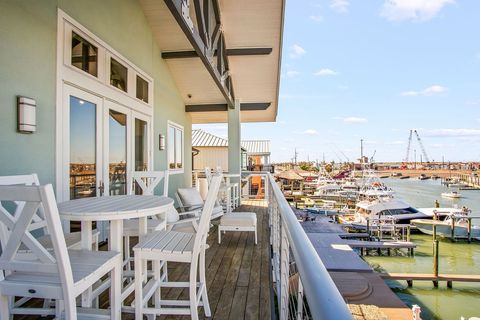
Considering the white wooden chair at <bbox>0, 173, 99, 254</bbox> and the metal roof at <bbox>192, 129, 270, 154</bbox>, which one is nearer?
the white wooden chair at <bbox>0, 173, 99, 254</bbox>

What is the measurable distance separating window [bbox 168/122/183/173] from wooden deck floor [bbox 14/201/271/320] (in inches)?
119

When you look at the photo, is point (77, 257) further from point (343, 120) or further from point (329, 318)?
point (343, 120)

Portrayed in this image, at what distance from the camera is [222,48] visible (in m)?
6.10

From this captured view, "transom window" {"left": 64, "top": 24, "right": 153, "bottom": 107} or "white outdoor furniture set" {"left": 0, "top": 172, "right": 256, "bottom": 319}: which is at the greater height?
"transom window" {"left": 64, "top": 24, "right": 153, "bottom": 107}

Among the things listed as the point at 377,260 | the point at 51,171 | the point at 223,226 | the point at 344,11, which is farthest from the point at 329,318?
the point at 344,11

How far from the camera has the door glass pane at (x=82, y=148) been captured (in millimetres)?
3465

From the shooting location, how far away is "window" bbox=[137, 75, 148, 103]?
533 cm

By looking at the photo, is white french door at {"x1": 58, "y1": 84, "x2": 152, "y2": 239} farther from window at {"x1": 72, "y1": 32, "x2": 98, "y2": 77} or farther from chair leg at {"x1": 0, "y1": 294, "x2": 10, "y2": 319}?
chair leg at {"x1": 0, "y1": 294, "x2": 10, "y2": 319}

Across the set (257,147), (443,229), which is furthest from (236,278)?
(443,229)

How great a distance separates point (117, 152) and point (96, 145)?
0.62m

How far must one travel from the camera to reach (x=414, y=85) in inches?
2146

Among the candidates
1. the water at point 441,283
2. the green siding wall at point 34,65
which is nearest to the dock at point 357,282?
the water at point 441,283

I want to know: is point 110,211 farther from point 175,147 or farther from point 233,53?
point 175,147

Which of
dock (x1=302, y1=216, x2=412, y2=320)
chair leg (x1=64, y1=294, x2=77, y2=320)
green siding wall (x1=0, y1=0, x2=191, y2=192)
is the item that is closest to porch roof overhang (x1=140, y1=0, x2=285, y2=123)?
green siding wall (x1=0, y1=0, x2=191, y2=192)
